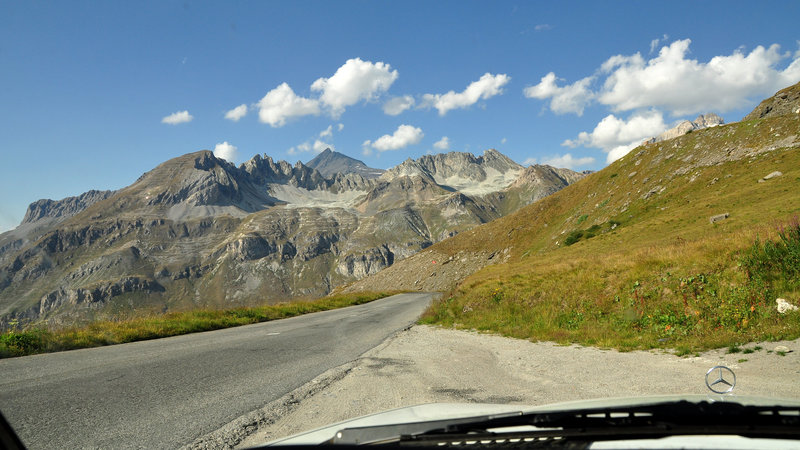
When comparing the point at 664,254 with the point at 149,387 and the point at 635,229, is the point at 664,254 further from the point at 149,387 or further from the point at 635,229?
the point at 635,229

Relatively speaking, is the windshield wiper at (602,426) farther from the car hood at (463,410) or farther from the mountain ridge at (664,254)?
the mountain ridge at (664,254)

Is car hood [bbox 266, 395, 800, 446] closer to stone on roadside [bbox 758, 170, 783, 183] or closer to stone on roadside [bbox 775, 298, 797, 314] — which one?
stone on roadside [bbox 775, 298, 797, 314]

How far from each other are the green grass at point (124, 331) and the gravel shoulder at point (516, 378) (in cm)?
921

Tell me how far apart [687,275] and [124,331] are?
65.7 ft

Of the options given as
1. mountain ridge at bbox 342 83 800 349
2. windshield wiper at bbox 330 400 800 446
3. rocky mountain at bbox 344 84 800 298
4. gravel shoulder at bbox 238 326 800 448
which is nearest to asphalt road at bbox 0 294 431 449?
gravel shoulder at bbox 238 326 800 448

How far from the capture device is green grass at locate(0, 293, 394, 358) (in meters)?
11.3

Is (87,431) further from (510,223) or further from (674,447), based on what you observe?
(510,223)

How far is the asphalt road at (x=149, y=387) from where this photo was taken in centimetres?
518

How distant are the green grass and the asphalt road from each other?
1.23 m

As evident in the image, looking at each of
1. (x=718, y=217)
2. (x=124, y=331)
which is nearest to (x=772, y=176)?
(x=718, y=217)

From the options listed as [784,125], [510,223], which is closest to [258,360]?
[784,125]

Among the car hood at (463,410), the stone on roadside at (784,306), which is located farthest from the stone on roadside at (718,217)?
the car hood at (463,410)

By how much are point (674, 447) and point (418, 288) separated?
78710 mm

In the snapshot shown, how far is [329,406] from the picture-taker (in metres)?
6.41
